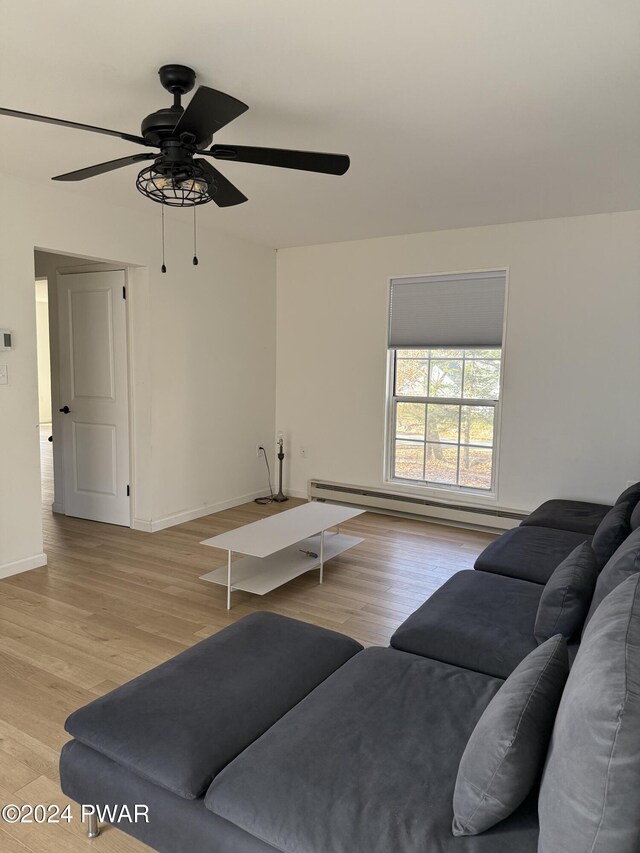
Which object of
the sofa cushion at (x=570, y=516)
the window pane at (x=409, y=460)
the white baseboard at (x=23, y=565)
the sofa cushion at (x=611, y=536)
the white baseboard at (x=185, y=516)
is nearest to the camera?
the sofa cushion at (x=611, y=536)

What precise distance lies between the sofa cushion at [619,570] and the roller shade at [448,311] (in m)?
3.23

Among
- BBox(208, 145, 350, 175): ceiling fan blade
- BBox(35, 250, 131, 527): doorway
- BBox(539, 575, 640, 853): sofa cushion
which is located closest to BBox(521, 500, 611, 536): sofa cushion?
BBox(208, 145, 350, 175): ceiling fan blade

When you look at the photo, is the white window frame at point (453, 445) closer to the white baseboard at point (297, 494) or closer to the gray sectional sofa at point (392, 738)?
the white baseboard at point (297, 494)

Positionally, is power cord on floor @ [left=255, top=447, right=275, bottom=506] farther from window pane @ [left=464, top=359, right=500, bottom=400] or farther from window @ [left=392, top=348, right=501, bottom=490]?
window pane @ [left=464, top=359, right=500, bottom=400]

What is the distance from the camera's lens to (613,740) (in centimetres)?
97

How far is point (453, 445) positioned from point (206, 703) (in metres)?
4.00

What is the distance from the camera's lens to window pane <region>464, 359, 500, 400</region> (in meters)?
5.05

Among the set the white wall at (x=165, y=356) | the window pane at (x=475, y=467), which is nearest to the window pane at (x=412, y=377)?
the window pane at (x=475, y=467)

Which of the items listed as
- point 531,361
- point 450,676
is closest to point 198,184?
point 450,676

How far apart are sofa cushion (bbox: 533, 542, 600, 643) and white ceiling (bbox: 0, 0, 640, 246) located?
1910 mm

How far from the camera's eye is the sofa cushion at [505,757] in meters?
1.15

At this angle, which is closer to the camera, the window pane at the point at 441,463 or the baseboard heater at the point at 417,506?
the baseboard heater at the point at 417,506

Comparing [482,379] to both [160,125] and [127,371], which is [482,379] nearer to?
[127,371]

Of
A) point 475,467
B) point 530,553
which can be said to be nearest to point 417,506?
point 475,467
